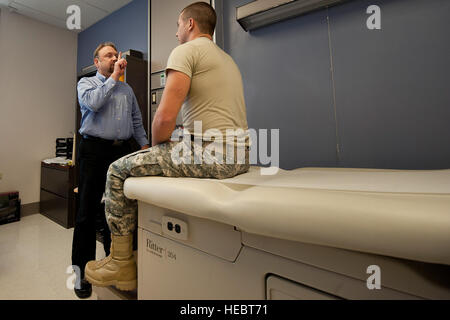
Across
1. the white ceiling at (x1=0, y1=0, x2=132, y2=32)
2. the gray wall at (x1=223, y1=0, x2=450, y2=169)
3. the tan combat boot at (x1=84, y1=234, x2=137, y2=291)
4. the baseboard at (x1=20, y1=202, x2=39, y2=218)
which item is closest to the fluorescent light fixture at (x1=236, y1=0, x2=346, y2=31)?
the gray wall at (x1=223, y1=0, x2=450, y2=169)

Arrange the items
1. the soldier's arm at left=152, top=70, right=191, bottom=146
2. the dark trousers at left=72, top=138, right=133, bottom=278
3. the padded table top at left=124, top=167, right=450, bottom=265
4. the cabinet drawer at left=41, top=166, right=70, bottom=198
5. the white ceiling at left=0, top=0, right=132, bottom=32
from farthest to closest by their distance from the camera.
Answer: the white ceiling at left=0, top=0, right=132, bottom=32 → the cabinet drawer at left=41, top=166, right=70, bottom=198 → the dark trousers at left=72, top=138, right=133, bottom=278 → the soldier's arm at left=152, top=70, right=191, bottom=146 → the padded table top at left=124, top=167, right=450, bottom=265

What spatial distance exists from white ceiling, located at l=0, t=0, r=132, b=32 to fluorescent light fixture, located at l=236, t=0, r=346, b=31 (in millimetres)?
2113

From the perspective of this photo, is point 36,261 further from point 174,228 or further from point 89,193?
point 174,228

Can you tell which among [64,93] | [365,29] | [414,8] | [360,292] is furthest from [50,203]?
[414,8]

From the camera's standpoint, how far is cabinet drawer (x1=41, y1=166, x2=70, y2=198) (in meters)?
2.55

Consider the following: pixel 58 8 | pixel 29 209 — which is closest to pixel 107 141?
pixel 29 209

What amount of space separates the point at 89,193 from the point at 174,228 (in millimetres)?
965

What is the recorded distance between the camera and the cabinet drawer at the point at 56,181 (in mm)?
2551

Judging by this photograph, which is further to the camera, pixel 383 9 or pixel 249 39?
pixel 249 39

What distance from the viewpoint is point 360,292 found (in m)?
0.44

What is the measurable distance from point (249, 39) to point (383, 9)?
93cm

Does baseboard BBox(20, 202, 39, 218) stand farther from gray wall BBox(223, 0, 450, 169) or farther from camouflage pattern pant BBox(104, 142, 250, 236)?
gray wall BBox(223, 0, 450, 169)

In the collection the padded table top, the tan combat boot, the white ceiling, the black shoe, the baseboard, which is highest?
the white ceiling
